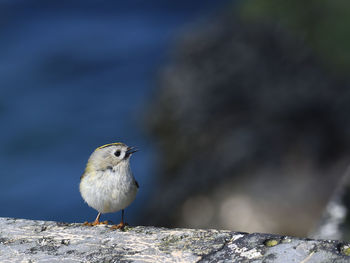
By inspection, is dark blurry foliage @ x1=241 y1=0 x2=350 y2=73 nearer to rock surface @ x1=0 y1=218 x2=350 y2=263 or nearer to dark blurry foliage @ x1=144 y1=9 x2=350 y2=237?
dark blurry foliage @ x1=144 y1=9 x2=350 y2=237

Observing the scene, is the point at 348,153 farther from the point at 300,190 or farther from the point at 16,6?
the point at 16,6

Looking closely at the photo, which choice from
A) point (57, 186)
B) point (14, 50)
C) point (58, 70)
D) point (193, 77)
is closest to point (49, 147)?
point (57, 186)

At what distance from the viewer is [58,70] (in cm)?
2225

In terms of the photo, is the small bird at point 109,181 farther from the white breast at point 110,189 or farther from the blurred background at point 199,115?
the blurred background at point 199,115

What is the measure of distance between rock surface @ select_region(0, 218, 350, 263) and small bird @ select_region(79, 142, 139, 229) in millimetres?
985

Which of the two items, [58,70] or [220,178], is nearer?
[220,178]

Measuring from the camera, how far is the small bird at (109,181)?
548 cm

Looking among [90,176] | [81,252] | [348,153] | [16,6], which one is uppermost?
[16,6]

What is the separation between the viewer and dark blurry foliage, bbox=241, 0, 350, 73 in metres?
13.9

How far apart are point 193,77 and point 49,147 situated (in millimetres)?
7450

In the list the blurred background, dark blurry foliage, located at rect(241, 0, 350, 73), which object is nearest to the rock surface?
the blurred background

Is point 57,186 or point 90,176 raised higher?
point 57,186

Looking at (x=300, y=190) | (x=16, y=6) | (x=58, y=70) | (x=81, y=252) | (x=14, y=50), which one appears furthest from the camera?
(x=16, y=6)

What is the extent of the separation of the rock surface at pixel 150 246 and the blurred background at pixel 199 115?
17.5 ft
